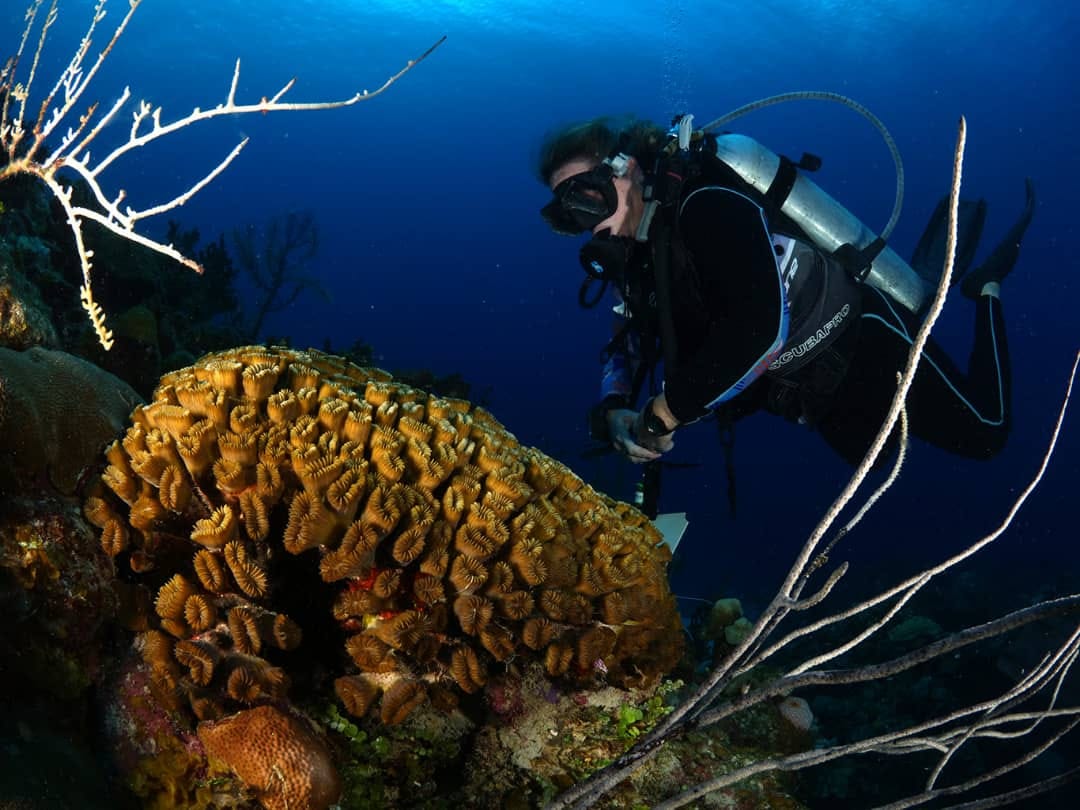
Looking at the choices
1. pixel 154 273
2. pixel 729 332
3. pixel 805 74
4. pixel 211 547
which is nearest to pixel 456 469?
pixel 211 547

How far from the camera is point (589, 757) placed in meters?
2.47

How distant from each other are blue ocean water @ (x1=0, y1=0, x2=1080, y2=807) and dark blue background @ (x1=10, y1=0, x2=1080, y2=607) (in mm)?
258

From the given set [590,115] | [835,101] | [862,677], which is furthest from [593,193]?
[590,115]

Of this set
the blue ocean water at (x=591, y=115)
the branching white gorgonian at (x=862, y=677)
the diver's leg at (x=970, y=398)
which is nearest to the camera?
the branching white gorgonian at (x=862, y=677)

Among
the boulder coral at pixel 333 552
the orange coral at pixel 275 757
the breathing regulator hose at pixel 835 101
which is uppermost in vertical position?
the breathing regulator hose at pixel 835 101

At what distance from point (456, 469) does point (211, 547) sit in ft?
2.83

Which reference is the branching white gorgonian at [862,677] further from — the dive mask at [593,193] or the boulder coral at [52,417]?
the dive mask at [593,193]

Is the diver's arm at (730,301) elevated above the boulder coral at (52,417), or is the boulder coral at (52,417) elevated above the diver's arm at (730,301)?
the diver's arm at (730,301)

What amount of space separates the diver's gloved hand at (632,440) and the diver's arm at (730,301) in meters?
0.34

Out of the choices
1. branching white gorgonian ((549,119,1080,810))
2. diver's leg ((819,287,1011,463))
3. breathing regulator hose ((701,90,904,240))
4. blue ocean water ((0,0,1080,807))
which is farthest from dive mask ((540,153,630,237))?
blue ocean water ((0,0,1080,807))

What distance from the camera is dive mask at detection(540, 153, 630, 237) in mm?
3891

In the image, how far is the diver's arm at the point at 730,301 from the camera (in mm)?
3365

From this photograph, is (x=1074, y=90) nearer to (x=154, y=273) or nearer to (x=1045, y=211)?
(x=1045, y=211)

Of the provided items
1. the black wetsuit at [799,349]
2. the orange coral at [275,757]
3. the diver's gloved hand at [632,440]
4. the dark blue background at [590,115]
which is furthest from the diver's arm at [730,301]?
the dark blue background at [590,115]
